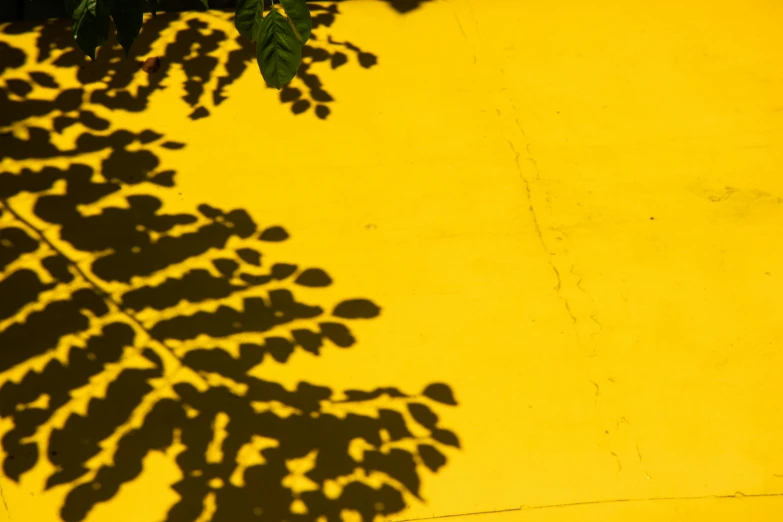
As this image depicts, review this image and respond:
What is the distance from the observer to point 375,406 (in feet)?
15.0

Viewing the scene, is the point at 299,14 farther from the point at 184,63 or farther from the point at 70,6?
the point at 184,63

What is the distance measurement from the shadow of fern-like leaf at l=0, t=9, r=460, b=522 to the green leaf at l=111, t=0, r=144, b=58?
2.33m

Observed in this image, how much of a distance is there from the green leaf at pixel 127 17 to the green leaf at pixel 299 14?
52cm

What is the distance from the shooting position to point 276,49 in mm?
2732

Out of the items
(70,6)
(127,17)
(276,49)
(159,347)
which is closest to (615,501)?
(159,347)

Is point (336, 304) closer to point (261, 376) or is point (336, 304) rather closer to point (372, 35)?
point (261, 376)

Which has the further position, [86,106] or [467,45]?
[467,45]

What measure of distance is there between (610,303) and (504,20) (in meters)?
2.51

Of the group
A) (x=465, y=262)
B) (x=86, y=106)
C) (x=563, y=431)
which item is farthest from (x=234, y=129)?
(x=563, y=431)

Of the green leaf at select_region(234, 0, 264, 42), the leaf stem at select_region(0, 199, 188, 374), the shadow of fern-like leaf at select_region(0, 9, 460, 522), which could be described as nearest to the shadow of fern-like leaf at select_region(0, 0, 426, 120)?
the shadow of fern-like leaf at select_region(0, 9, 460, 522)

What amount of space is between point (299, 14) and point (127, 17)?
61 centimetres

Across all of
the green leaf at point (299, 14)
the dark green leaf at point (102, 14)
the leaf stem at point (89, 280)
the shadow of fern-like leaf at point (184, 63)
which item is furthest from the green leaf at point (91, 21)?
the shadow of fern-like leaf at point (184, 63)

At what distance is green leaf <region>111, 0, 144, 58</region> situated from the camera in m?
2.78

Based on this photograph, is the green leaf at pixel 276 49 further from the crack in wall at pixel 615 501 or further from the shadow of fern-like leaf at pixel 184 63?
the shadow of fern-like leaf at pixel 184 63
